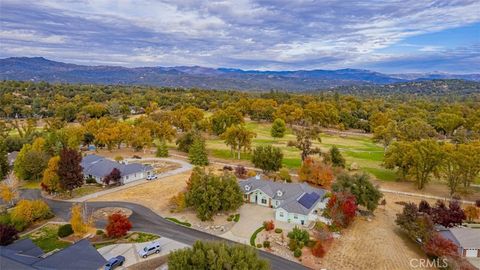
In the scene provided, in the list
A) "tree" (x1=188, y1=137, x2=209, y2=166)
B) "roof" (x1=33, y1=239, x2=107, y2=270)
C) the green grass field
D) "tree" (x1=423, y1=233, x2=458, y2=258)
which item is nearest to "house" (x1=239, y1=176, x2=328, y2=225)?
"tree" (x1=423, y1=233, x2=458, y2=258)

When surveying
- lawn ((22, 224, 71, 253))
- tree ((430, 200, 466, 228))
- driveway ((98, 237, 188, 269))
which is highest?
tree ((430, 200, 466, 228))

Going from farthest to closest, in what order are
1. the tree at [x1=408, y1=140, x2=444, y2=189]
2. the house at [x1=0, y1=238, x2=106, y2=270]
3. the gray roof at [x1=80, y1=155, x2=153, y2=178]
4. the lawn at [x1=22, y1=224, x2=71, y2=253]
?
the gray roof at [x1=80, y1=155, x2=153, y2=178] → the tree at [x1=408, y1=140, x2=444, y2=189] → the lawn at [x1=22, y1=224, x2=71, y2=253] → the house at [x1=0, y1=238, x2=106, y2=270]

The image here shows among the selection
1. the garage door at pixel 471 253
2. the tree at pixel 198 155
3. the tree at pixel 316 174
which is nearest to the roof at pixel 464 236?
the garage door at pixel 471 253

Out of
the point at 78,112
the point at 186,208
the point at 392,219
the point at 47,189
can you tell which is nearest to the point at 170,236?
the point at 186,208

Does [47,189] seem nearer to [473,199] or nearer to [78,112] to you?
[473,199]

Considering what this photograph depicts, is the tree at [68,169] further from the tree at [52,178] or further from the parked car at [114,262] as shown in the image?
the parked car at [114,262]

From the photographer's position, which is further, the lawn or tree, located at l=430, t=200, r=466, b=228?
tree, located at l=430, t=200, r=466, b=228

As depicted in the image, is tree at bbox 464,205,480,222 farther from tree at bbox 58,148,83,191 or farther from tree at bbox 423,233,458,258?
tree at bbox 58,148,83,191
